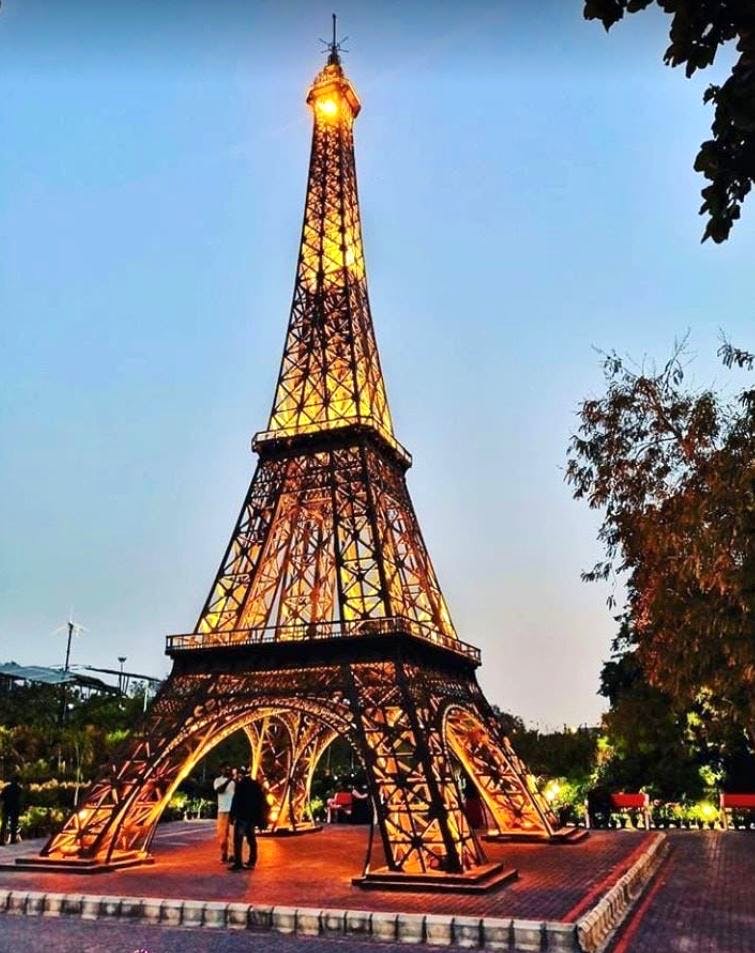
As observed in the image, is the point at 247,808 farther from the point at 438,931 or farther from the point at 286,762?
the point at 286,762

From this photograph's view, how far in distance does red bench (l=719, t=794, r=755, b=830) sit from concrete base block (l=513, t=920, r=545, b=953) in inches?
662

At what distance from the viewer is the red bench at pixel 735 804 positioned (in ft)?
75.8

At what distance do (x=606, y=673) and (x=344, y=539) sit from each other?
2422cm

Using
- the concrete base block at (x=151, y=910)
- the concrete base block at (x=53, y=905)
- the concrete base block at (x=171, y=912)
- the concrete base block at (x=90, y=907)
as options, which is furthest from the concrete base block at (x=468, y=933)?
the concrete base block at (x=53, y=905)

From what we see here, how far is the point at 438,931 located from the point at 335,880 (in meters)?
4.55

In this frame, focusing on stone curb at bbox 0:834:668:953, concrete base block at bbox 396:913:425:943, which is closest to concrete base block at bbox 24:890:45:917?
stone curb at bbox 0:834:668:953

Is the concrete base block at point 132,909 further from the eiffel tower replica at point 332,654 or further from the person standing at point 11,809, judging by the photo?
the person standing at point 11,809

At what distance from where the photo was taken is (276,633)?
18.7 meters

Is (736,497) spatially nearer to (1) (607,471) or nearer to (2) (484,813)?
(1) (607,471)

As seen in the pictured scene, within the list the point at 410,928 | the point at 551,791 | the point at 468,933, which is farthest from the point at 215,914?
the point at 551,791

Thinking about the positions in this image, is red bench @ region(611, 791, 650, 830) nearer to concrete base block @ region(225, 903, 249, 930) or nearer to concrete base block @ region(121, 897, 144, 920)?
concrete base block @ region(225, 903, 249, 930)

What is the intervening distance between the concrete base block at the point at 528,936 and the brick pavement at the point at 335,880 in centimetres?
78

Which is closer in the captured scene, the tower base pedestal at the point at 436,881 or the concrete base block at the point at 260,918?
the concrete base block at the point at 260,918

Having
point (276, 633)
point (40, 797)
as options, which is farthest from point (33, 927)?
point (40, 797)
